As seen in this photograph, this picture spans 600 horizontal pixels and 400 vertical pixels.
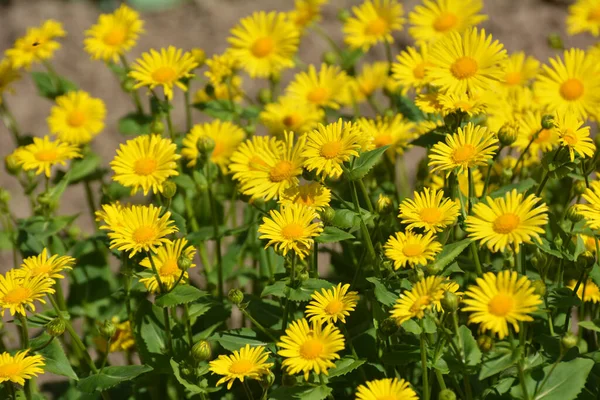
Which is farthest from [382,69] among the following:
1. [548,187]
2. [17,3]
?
[17,3]

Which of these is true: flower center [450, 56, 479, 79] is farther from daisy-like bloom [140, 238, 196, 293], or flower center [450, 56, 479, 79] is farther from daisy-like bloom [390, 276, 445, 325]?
daisy-like bloom [140, 238, 196, 293]

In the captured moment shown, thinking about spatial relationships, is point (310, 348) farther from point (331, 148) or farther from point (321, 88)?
point (321, 88)

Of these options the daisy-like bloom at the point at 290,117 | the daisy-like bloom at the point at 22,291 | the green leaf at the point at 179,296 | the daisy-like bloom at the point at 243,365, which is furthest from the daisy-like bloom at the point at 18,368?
the daisy-like bloom at the point at 290,117

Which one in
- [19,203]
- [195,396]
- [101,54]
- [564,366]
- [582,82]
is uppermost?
[101,54]

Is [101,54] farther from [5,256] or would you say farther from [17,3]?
[17,3]

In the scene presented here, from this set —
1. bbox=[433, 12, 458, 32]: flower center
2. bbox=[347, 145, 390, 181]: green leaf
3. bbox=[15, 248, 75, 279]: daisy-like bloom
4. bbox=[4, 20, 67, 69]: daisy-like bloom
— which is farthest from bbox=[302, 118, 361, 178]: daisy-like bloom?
bbox=[4, 20, 67, 69]: daisy-like bloom

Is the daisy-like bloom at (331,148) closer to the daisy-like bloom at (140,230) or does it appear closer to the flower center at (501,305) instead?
the daisy-like bloom at (140,230)
